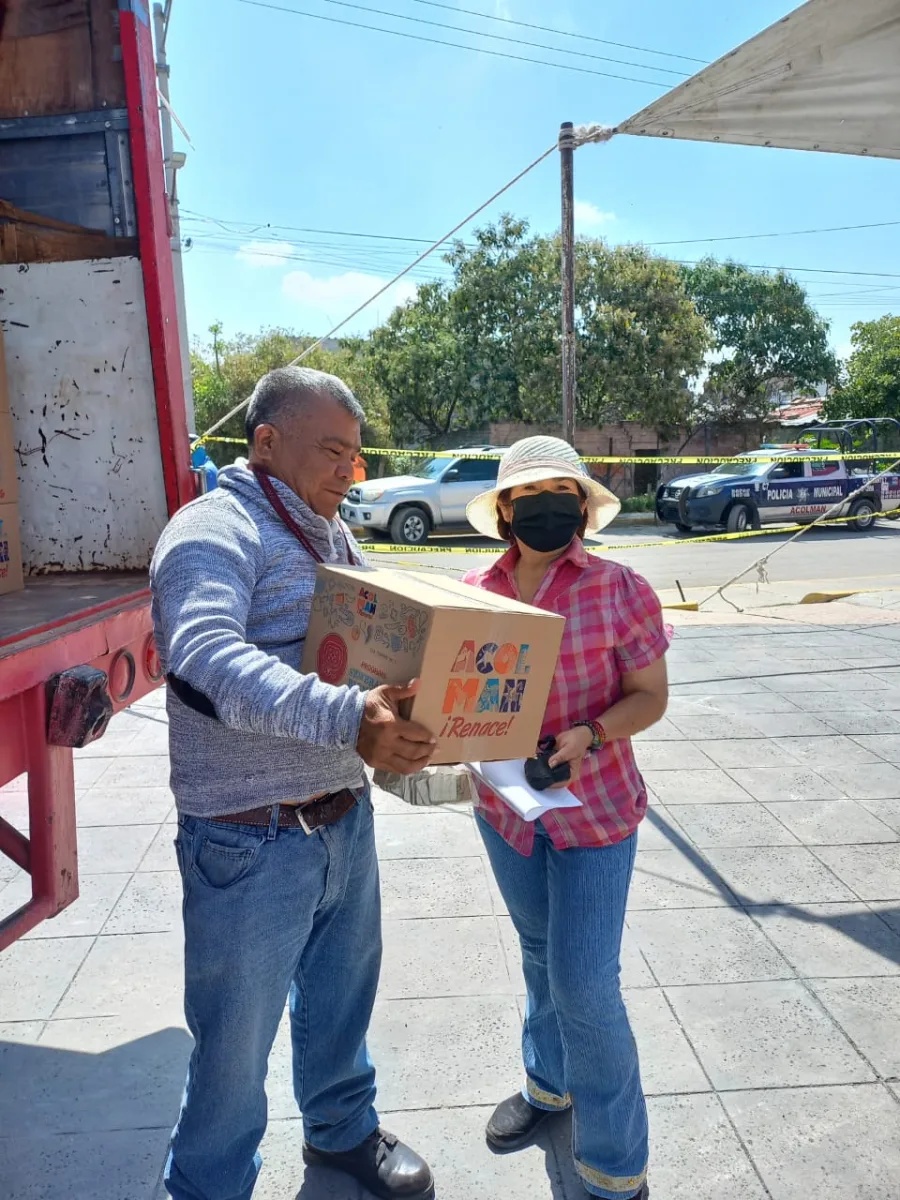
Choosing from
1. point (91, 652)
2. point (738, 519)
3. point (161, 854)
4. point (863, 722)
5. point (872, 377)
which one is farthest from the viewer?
point (872, 377)

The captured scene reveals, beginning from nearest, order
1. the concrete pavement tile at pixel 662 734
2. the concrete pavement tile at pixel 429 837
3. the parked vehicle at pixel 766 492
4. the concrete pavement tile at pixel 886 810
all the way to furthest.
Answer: the concrete pavement tile at pixel 429 837 → the concrete pavement tile at pixel 886 810 → the concrete pavement tile at pixel 662 734 → the parked vehicle at pixel 766 492

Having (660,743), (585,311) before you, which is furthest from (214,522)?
(585,311)

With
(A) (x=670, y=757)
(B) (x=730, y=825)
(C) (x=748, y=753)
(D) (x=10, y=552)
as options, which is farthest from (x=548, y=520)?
(C) (x=748, y=753)

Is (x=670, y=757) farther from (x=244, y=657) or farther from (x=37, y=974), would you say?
(x=244, y=657)

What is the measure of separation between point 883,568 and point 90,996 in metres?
13.4

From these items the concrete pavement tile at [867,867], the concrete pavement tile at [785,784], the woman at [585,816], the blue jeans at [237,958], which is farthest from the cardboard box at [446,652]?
the concrete pavement tile at [785,784]

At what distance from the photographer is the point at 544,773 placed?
6.21 feet

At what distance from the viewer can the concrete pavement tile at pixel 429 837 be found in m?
4.02

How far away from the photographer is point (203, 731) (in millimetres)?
1747

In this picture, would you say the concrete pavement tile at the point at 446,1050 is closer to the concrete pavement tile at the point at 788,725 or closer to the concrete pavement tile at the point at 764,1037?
the concrete pavement tile at the point at 764,1037

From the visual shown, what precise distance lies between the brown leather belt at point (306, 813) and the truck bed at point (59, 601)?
1.92 ft

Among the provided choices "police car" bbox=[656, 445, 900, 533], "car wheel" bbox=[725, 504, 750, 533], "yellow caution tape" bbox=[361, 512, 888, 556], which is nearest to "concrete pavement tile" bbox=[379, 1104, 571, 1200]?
"yellow caution tape" bbox=[361, 512, 888, 556]

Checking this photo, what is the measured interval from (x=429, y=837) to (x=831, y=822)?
1826mm

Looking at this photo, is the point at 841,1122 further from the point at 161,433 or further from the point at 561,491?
the point at 161,433
